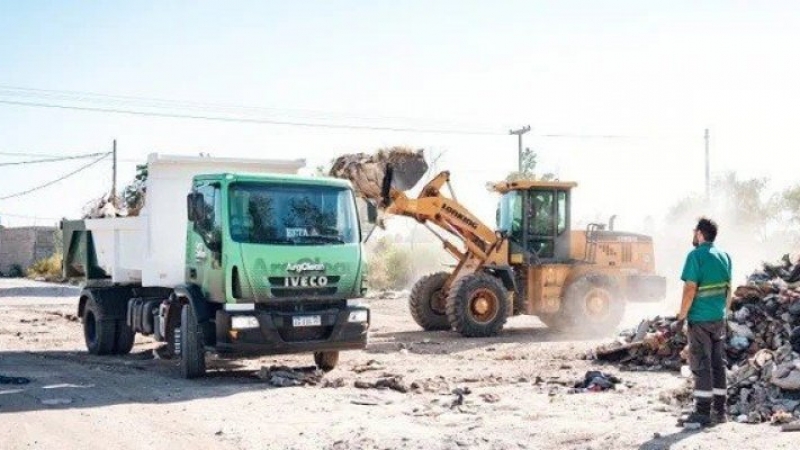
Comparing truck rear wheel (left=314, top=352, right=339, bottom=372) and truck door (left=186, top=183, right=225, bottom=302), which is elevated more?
truck door (left=186, top=183, right=225, bottom=302)

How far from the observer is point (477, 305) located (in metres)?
17.1

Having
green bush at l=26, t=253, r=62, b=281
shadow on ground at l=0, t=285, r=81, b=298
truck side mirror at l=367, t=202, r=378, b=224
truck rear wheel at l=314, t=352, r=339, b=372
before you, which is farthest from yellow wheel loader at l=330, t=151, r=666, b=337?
green bush at l=26, t=253, r=62, b=281

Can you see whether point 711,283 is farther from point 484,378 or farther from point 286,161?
point 286,161

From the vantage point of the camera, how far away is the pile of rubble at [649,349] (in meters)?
12.9

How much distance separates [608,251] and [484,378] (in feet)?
24.4

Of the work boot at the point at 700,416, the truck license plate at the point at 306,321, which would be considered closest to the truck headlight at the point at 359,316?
the truck license plate at the point at 306,321

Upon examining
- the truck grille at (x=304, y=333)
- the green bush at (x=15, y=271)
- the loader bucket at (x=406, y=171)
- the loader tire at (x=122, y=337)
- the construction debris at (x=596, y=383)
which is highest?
the loader bucket at (x=406, y=171)

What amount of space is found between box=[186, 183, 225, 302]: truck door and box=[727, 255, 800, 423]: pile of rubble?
628 centimetres

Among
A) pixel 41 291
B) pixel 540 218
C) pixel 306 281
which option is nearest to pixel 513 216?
pixel 540 218

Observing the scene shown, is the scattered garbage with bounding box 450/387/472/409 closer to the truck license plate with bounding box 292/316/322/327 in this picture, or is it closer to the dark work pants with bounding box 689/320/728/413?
the truck license plate with bounding box 292/316/322/327

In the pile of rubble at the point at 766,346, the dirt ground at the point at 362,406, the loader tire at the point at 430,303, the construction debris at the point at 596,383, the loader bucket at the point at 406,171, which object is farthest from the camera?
the loader tire at the point at 430,303

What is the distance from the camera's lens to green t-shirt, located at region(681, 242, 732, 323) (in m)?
8.48

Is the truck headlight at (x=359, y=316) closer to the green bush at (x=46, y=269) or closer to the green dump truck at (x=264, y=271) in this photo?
the green dump truck at (x=264, y=271)

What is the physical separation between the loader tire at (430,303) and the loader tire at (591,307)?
2.28m
